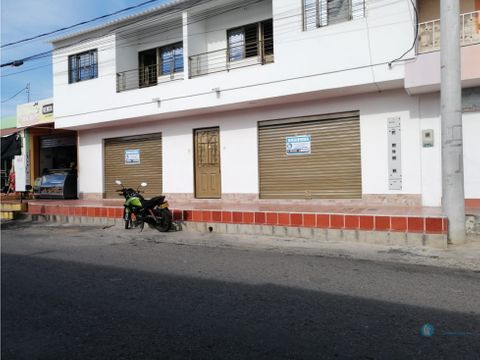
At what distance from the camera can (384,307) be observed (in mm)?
4496

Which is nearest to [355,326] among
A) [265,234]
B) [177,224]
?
[265,234]

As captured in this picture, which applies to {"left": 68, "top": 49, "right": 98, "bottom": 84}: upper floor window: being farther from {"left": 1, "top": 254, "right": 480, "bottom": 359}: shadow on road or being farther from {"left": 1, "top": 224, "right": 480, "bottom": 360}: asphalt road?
{"left": 1, "top": 254, "right": 480, "bottom": 359}: shadow on road

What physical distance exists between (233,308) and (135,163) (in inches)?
497

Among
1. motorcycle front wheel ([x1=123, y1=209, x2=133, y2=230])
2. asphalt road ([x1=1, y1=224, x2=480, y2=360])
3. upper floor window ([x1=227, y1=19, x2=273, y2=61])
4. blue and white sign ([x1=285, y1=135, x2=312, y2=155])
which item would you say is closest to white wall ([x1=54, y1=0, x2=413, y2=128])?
upper floor window ([x1=227, y1=19, x2=273, y2=61])

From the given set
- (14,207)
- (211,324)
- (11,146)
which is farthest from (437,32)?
(11,146)

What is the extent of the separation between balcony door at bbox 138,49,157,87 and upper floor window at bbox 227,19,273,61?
3567mm

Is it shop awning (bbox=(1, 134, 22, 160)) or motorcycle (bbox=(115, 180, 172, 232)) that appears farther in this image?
shop awning (bbox=(1, 134, 22, 160))

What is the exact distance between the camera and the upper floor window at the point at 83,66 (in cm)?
1631

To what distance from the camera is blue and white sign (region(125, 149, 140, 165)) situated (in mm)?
16250

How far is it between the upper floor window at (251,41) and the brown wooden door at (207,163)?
2.67 m

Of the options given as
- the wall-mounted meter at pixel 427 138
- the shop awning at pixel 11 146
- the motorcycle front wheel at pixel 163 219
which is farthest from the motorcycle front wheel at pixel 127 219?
the shop awning at pixel 11 146

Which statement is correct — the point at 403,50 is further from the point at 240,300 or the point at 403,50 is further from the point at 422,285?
the point at 240,300

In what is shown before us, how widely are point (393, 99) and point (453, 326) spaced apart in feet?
27.3

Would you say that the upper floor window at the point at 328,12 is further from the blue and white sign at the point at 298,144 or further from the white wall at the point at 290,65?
the blue and white sign at the point at 298,144
